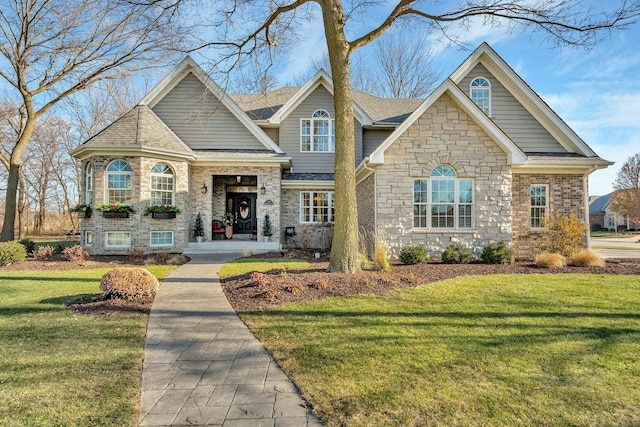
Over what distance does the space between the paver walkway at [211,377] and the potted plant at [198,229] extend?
27.5 ft

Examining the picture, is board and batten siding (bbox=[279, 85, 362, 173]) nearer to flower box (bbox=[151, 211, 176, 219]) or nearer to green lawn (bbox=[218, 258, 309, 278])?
flower box (bbox=[151, 211, 176, 219])

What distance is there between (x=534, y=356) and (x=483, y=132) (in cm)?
843

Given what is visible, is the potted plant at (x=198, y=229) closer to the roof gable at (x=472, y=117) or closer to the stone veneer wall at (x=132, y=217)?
the stone veneer wall at (x=132, y=217)

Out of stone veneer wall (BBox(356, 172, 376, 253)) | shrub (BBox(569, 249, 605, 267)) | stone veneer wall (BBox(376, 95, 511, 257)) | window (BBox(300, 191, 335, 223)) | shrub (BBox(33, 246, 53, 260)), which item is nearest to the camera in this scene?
shrub (BBox(569, 249, 605, 267))

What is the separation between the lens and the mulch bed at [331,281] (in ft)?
20.2

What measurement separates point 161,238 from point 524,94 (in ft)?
51.0

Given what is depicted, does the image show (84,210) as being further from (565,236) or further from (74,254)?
(565,236)

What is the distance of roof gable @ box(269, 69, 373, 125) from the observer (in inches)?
617

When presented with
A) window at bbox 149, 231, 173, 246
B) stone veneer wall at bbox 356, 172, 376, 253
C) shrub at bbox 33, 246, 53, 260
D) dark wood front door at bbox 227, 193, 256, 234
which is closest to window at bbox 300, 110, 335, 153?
dark wood front door at bbox 227, 193, 256, 234

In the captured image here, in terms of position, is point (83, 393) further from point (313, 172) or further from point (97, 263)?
point (313, 172)

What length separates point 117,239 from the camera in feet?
41.2

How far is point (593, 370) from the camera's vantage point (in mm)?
3510

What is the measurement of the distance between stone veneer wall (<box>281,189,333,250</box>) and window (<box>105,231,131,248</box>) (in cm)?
623

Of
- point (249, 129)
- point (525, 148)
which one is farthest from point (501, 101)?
point (249, 129)
